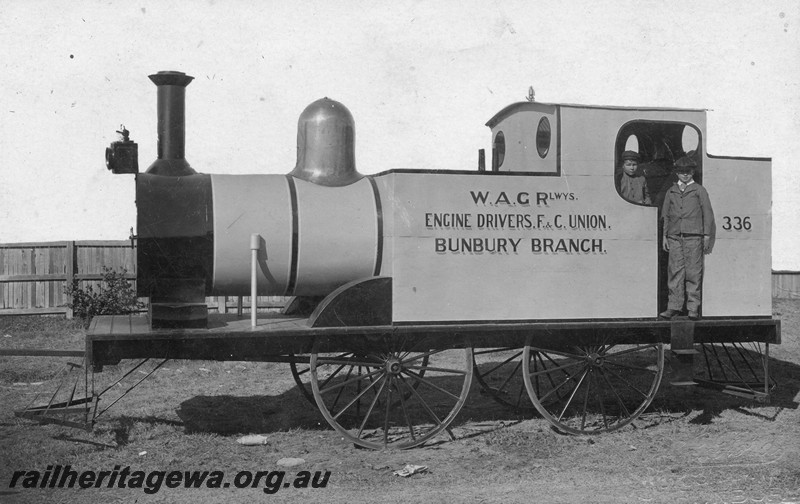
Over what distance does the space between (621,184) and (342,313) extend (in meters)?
3.26

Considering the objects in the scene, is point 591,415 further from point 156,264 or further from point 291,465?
point 156,264

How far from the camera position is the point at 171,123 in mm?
7363

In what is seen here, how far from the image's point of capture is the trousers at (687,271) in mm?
7922

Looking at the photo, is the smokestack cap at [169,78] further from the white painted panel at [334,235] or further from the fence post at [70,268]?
the fence post at [70,268]

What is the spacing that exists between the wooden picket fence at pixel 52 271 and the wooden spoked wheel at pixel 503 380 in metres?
4.72

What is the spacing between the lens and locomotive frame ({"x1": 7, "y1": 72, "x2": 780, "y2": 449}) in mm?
7043

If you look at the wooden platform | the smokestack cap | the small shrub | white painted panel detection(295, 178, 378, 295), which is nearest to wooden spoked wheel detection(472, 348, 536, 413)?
the wooden platform

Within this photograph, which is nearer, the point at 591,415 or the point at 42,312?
the point at 591,415

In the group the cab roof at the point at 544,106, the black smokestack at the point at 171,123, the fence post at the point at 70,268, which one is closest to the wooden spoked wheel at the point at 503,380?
the cab roof at the point at 544,106

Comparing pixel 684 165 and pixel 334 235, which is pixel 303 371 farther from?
pixel 684 165

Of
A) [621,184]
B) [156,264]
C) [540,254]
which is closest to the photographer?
[156,264]

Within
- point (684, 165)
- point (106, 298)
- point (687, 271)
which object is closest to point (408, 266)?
point (687, 271)

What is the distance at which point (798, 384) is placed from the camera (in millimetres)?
10664

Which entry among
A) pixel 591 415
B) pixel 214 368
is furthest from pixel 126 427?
pixel 591 415
